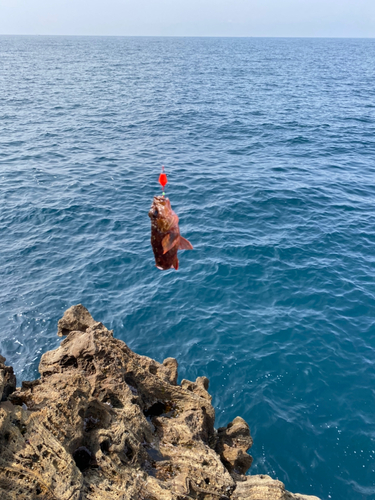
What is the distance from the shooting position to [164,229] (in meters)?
7.90

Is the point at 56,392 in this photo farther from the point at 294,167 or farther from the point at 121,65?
the point at 121,65

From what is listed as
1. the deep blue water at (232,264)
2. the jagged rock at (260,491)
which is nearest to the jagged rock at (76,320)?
the deep blue water at (232,264)

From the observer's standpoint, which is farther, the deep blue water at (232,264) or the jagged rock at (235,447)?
the deep blue water at (232,264)

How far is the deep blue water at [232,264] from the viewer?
43.2 ft

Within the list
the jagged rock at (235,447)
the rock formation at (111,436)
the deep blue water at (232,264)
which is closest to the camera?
the rock formation at (111,436)

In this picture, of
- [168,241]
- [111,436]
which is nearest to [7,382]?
[111,436]

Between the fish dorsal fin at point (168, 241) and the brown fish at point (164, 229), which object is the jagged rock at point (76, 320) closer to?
the brown fish at point (164, 229)

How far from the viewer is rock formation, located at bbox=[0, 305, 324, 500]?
270 inches

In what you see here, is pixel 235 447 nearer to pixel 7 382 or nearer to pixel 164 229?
pixel 7 382

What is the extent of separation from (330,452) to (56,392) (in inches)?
352

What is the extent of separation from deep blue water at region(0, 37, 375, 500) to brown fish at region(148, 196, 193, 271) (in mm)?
7668

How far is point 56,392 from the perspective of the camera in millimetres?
8281

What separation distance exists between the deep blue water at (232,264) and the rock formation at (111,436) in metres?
3.62

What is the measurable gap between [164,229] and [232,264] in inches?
479
